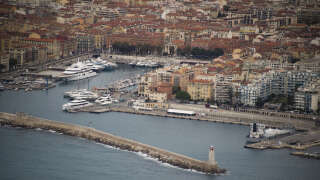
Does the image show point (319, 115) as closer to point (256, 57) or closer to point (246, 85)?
point (246, 85)

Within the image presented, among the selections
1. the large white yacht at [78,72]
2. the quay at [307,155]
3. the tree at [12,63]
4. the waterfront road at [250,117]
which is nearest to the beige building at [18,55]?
the tree at [12,63]

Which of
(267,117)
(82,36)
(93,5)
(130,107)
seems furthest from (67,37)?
(267,117)

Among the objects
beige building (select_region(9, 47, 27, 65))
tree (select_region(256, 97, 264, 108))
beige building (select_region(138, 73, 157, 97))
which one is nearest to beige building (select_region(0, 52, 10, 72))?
beige building (select_region(9, 47, 27, 65))

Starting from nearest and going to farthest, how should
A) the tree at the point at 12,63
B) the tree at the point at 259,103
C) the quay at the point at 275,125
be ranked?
the quay at the point at 275,125 < the tree at the point at 259,103 < the tree at the point at 12,63

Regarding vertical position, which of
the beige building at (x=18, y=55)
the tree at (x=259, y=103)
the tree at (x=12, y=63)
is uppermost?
the beige building at (x=18, y=55)

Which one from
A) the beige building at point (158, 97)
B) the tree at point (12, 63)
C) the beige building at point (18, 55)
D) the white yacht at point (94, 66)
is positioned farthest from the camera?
the white yacht at point (94, 66)

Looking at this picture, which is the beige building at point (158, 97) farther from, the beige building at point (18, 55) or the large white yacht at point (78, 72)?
the beige building at point (18, 55)

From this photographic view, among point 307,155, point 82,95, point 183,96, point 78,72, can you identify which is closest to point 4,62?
point 78,72

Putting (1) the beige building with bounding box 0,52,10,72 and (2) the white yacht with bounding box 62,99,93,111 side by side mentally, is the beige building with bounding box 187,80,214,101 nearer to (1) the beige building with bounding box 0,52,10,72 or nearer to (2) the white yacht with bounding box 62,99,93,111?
(2) the white yacht with bounding box 62,99,93,111
